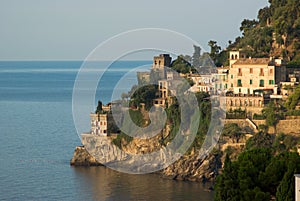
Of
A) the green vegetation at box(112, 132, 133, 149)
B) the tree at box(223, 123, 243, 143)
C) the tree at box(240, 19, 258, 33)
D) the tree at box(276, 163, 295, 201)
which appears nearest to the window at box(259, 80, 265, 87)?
the tree at box(223, 123, 243, 143)

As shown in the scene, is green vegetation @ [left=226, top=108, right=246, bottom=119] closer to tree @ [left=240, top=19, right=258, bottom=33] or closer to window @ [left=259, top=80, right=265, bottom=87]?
window @ [left=259, top=80, right=265, bottom=87]

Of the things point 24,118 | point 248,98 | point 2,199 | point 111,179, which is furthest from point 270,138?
point 24,118

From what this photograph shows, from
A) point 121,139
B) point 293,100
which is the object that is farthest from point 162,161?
point 293,100

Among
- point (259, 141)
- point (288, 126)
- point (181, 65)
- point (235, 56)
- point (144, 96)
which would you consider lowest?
point (259, 141)

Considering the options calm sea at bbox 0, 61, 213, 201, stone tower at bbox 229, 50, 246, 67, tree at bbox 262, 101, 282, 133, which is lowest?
calm sea at bbox 0, 61, 213, 201

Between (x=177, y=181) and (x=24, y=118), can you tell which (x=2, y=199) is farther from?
(x=24, y=118)

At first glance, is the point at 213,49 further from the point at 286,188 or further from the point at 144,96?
the point at 286,188

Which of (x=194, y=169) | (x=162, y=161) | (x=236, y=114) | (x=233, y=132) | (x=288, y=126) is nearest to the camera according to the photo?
(x=288, y=126)

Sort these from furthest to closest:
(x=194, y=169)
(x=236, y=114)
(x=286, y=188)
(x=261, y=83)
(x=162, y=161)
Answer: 1. (x=261, y=83)
2. (x=162, y=161)
3. (x=236, y=114)
4. (x=194, y=169)
5. (x=286, y=188)

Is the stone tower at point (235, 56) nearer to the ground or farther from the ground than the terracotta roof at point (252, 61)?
farther from the ground

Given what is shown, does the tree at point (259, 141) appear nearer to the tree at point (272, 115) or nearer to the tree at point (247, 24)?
the tree at point (272, 115)

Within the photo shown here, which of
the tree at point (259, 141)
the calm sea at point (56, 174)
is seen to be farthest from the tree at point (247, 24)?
the tree at point (259, 141)

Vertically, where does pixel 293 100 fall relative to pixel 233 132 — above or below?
above

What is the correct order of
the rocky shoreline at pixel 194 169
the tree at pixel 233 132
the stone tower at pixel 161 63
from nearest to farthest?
the rocky shoreline at pixel 194 169 < the tree at pixel 233 132 < the stone tower at pixel 161 63
